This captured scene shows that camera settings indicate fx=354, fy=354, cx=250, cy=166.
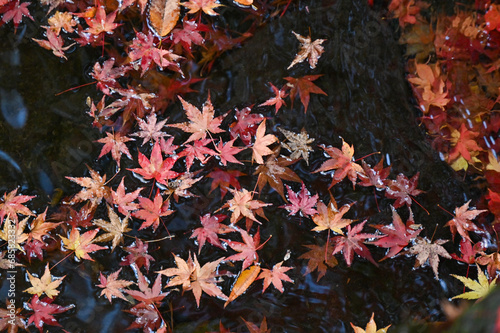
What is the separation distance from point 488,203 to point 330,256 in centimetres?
107

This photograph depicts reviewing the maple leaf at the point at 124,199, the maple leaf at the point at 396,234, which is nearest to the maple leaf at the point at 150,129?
the maple leaf at the point at 124,199

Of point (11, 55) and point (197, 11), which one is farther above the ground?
point (197, 11)

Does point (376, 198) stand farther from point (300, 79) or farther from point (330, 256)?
point (300, 79)

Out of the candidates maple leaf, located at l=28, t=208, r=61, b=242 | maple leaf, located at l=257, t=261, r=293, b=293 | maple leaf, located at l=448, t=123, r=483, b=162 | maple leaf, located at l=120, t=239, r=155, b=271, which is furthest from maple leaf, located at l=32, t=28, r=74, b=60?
maple leaf, located at l=448, t=123, r=483, b=162

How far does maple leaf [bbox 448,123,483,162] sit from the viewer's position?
7.56 feet

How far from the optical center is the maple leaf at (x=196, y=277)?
1.88 m

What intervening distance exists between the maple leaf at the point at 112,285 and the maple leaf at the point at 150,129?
2.57 feet

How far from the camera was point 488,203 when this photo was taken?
7.13 ft

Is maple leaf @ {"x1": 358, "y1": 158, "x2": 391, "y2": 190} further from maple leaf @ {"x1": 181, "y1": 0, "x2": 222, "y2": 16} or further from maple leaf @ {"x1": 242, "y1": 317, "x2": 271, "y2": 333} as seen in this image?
maple leaf @ {"x1": 181, "y1": 0, "x2": 222, "y2": 16}

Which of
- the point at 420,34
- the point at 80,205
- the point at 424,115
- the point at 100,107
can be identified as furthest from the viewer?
the point at 420,34

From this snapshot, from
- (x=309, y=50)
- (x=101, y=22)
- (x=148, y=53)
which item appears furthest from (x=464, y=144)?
(x=101, y=22)

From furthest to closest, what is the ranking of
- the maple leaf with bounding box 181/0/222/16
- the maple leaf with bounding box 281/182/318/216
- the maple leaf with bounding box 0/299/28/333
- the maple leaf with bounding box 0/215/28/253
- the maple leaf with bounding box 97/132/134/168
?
the maple leaf with bounding box 181/0/222/16 < the maple leaf with bounding box 97/132/134/168 < the maple leaf with bounding box 281/182/318/216 < the maple leaf with bounding box 0/215/28/253 < the maple leaf with bounding box 0/299/28/333

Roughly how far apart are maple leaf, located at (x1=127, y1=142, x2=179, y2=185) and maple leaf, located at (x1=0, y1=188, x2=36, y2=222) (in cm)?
65

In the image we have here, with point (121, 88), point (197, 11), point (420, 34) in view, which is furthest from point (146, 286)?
point (420, 34)
